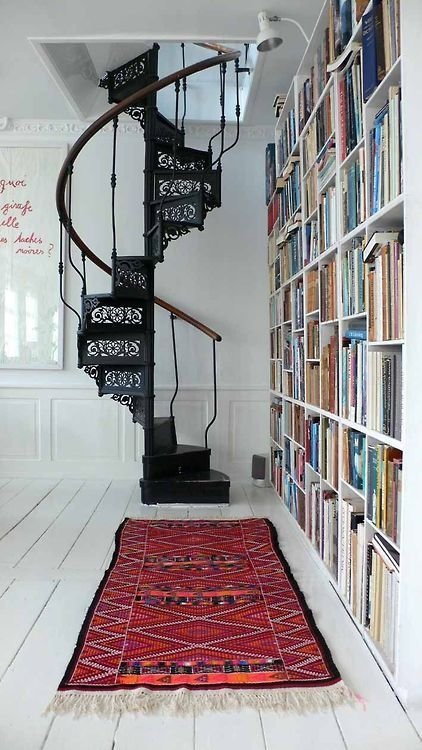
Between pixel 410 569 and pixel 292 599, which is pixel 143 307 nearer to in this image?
pixel 292 599

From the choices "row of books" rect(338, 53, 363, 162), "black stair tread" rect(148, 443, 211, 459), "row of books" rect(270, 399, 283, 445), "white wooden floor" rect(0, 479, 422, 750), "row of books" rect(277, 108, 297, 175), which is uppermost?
"row of books" rect(277, 108, 297, 175)

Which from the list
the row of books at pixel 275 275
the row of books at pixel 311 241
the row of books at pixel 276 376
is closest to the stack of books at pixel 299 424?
the row of books at pixel 276 376

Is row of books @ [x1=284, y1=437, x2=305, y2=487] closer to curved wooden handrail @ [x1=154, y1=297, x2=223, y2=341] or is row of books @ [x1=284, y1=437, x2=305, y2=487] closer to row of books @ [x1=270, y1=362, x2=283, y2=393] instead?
row of books @ [x1=270, y1=362, x2=283, y2=393]

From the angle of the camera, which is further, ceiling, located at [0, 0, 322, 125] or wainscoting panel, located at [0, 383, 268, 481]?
wainscoting panel, located at [0, 383, 268, 481]

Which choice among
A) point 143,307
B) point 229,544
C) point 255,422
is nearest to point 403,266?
point 229,544

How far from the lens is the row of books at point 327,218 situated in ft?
7.64

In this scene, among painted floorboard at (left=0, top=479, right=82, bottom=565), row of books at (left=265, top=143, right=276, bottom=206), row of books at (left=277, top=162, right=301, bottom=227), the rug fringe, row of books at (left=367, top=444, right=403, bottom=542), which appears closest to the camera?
the rug fringe

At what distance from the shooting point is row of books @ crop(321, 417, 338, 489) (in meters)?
2.32

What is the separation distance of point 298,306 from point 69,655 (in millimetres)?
2077

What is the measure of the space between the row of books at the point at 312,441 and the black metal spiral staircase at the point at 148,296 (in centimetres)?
100

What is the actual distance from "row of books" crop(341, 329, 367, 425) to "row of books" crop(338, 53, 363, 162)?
0.70m

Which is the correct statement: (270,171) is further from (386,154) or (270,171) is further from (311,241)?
(386,154)

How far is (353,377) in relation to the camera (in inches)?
80.7

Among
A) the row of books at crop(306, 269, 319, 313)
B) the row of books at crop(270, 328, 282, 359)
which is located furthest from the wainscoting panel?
the row of books at crop(306, 269, 319, 313)
